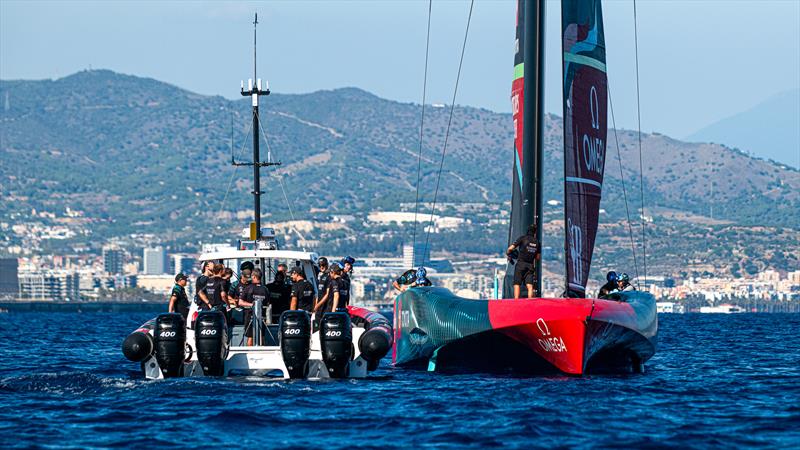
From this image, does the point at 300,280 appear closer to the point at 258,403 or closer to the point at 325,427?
the point at 258,403

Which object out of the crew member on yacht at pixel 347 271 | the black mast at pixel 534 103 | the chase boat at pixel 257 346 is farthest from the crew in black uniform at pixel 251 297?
the black mast at pixel 534 103

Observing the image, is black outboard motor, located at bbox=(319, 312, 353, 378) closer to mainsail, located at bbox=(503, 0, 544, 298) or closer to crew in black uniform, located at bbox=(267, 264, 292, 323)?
crew in black uniform, located at bbox=(267, 264, 292, 323)

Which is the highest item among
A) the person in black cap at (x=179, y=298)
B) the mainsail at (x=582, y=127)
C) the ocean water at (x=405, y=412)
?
the mainsail at (x=582, y=127)

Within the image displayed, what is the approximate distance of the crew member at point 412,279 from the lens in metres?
31.7

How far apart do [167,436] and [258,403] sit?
3343 millimetres

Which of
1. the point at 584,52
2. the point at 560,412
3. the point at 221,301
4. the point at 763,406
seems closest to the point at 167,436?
the point at 560,412

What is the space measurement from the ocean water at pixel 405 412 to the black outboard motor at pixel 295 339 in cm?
41

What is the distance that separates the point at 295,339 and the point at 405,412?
3768 mm

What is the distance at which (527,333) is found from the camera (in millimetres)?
26000

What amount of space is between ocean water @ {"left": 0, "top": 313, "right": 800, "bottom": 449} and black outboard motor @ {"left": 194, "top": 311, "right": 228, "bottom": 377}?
30 centimetres

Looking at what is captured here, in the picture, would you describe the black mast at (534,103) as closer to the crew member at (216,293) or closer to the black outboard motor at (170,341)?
the crew member at (216,293)

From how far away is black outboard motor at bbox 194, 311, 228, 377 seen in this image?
2512 cm

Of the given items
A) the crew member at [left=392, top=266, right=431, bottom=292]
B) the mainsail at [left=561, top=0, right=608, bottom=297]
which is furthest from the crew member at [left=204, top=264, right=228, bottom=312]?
the mainsail at [left=561, top=0, right=608, bottom=297]

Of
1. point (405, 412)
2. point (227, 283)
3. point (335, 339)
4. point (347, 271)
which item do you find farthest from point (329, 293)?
point (405, 412)
